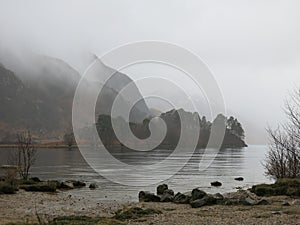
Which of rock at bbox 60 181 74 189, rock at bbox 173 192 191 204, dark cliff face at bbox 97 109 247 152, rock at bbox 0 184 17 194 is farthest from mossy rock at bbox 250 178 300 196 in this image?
rock at bbox 0 184 17 194

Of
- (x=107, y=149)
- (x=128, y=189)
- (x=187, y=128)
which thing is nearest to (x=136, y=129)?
(x=187, y=128)

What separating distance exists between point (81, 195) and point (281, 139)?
2037 centimetres

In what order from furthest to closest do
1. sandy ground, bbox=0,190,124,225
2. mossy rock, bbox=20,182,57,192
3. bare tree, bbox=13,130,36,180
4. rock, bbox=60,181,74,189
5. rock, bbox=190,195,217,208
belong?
1. bare tree, bbox=13,130,36,180
2. rock, bbox=60,181,74,189
3. mossy rock, bbox=20,182,57,192
4. rock, bbox=190,195,217,208
5. sandy ground, bbox=0,190,124,225

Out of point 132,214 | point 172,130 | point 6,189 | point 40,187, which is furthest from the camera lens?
point 172,130

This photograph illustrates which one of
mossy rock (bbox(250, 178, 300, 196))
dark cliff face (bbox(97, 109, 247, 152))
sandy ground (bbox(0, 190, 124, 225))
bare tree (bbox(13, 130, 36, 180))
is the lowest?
sandy ground (bbox(0, 190, 124, 225))

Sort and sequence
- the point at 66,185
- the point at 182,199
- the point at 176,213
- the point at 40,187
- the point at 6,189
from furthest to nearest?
the point at 66,185, the point at 40,187, the point at 6,189, the point at 182,199, the point at 176,213

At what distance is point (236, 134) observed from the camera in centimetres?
18725

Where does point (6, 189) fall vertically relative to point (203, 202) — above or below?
above

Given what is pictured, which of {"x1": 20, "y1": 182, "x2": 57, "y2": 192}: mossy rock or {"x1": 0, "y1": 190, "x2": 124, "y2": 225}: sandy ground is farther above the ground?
{"x1": 20, "y1": 182, "x2": 57, "y2": 192}: mossy rock

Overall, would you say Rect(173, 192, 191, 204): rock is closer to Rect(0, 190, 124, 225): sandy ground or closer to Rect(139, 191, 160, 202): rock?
Rect(139, 191, 160, 202): rock

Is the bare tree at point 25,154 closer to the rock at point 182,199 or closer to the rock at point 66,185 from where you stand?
the rock at point 66,185

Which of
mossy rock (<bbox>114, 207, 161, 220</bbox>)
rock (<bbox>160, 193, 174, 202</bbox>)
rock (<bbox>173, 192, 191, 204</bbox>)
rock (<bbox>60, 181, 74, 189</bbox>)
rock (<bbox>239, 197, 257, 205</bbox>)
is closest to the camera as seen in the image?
mossy rock (<bbox>114, 207, 161, 220</bbox>)

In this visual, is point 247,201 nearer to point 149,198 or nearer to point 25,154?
point 149,198

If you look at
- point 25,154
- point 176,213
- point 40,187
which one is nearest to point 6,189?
point 40,187
